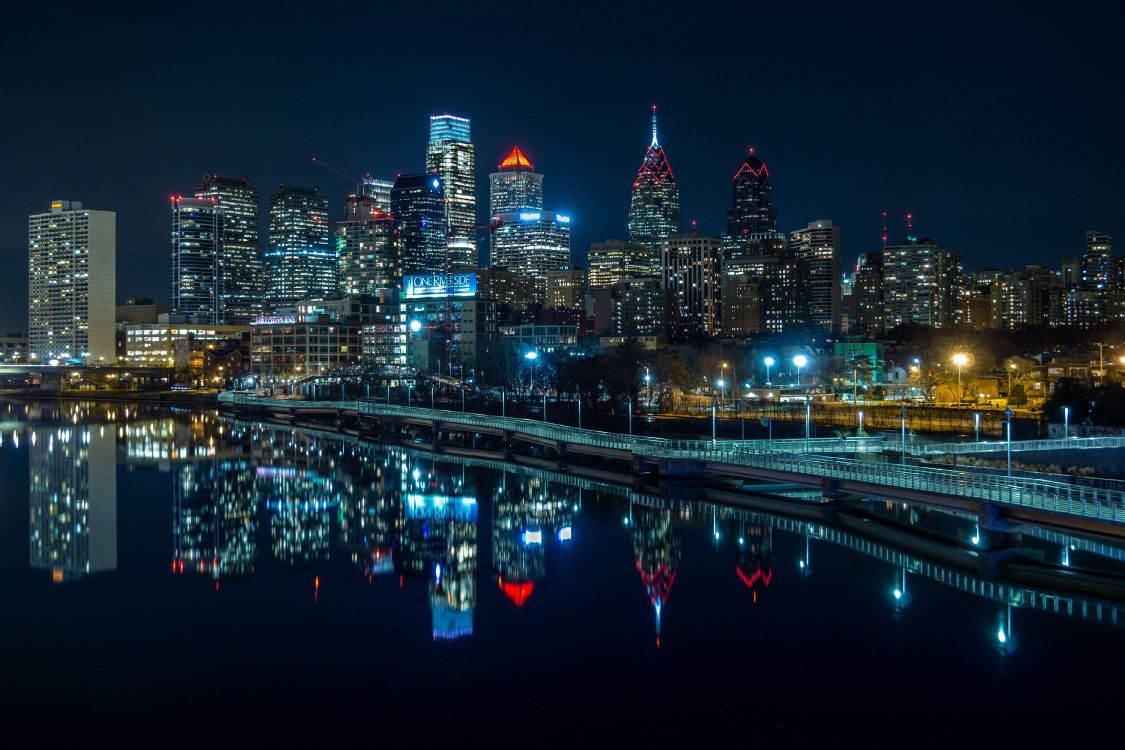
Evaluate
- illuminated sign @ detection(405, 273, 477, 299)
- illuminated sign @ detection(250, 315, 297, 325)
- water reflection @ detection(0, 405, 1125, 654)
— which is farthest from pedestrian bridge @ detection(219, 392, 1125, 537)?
illuminated sign @ detection(250, 315, 297, 325)

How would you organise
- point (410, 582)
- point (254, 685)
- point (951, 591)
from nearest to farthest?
point (254, 685)
point (951, 591)
point (410, 582)

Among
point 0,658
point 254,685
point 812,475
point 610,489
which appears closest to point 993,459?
point 812,475

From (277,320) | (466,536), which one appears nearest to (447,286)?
(277,320)

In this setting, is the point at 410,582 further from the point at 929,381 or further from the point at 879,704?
the point at 929,381

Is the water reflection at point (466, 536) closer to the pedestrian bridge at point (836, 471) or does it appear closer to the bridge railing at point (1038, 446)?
the pedestrian bridge at point (836, 471)

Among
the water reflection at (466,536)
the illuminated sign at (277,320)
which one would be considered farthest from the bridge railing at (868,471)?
the illuminated sign at (277,320)

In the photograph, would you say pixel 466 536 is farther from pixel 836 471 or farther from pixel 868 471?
pixel 868 471
